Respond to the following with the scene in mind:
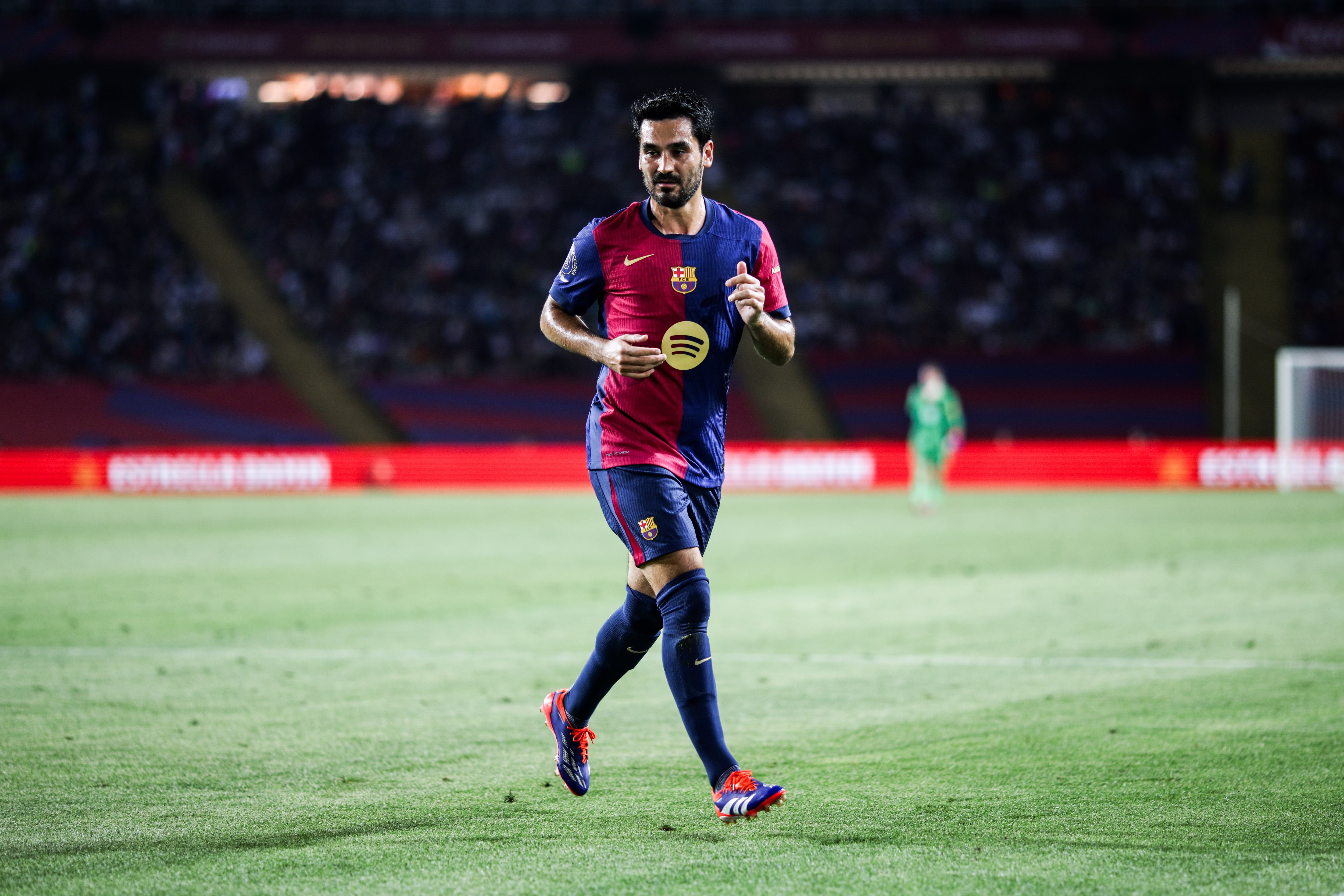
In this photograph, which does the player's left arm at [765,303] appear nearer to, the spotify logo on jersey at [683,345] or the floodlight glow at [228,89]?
the spotify logo on jersey at [683,345]

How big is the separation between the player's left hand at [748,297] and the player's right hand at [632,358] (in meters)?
0.32

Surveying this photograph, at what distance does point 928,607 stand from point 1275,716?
4.56 meters

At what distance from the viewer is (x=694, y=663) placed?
5.00 metres

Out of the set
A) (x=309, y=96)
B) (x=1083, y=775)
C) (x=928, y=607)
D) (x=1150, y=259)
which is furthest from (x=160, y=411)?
(x=1083, y=775)

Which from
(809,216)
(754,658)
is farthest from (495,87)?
(754,658)

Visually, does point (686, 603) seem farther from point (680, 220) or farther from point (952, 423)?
point (952, 423)

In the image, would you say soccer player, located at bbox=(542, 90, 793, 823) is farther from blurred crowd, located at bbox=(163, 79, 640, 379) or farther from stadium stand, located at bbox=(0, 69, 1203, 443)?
blurred crowd, located at bbox=(163, 79, 640, 379)

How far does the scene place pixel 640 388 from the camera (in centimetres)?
521

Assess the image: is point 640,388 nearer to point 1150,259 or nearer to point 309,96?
point 1150,259

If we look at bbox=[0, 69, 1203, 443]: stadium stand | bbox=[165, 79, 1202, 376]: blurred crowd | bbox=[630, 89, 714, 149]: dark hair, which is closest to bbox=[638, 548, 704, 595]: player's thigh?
bbox=[630, 89, 714, 149]: dark hair

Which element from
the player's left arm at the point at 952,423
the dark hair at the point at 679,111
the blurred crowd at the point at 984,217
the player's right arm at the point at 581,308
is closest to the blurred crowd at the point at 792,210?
the blurred crowd at the point at 984,217

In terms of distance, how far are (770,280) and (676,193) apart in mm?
488

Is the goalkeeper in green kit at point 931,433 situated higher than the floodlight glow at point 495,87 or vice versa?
the floodlight glow at point 495,87

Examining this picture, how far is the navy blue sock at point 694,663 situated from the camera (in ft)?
16.2
